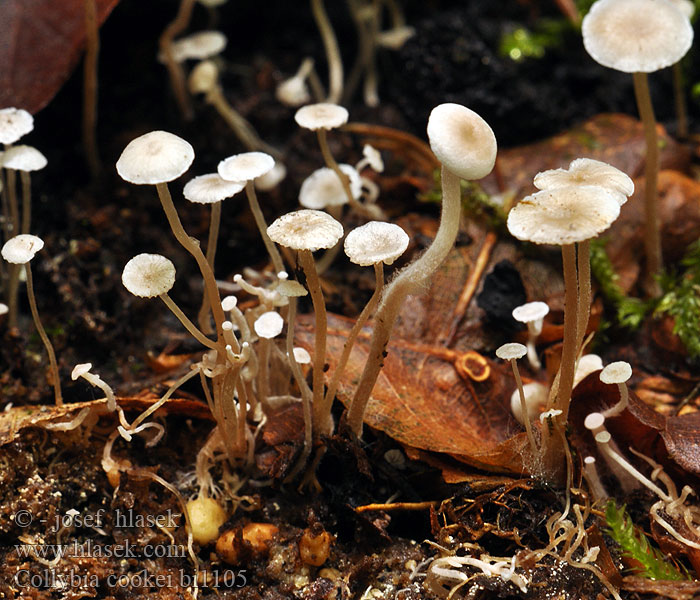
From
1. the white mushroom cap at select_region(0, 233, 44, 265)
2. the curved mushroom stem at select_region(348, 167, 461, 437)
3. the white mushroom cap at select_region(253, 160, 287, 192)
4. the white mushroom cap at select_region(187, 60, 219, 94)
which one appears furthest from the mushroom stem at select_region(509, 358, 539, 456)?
the white mushroom cap at select_region(187, 60, 219, 94)

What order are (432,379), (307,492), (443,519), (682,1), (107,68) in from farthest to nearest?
(107,68), (682,1), (432,379), (307,492), (443,519)

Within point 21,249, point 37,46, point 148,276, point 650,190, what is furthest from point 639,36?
point 37,46

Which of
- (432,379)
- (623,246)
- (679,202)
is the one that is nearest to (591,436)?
(432,379)

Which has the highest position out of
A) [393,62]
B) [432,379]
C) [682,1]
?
[682,1]

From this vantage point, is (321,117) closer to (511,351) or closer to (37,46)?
(511,351)

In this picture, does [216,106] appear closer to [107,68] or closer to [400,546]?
[107,68]

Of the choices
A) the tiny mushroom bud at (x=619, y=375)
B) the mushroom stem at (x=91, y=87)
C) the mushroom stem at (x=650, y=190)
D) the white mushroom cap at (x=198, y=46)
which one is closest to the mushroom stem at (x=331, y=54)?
the white mushroom cap at (x=198, y=46)
